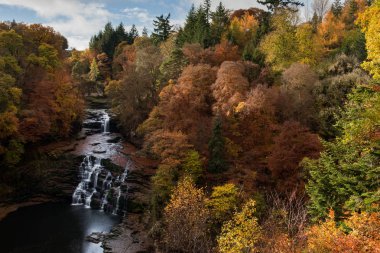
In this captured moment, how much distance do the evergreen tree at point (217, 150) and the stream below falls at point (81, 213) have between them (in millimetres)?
12295

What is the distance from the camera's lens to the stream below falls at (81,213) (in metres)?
30.5

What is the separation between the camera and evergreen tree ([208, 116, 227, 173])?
3303 cm

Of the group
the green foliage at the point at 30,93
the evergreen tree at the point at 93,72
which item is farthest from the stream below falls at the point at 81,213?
the evergreen tree at the point at 93,72

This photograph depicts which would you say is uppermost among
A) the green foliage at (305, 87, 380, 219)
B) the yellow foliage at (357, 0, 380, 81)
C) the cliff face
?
the yellow foliage at (357, 0, 380, 81)

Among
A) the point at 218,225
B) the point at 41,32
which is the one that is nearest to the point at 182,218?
the point at 218,225

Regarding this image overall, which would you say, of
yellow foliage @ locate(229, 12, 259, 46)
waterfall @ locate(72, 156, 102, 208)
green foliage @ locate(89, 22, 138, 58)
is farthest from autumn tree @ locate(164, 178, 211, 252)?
green foliage @ locate(89, 22, 138, 58)

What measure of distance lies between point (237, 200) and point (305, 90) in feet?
49.5

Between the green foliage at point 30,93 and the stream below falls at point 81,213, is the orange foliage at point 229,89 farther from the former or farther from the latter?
the green foliage at point 30,93

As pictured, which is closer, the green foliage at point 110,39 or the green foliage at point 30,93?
the green foliage at point 30,93

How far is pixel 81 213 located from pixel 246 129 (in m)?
20.4

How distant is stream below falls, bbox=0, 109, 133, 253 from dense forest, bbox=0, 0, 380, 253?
4.62m

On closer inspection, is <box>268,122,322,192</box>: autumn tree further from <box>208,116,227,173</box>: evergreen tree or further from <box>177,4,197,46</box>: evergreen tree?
<box>177,4,197,46</box>: evergreen tree

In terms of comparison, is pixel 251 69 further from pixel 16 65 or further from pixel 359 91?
pixel 16 65

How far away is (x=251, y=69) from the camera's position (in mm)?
42938
